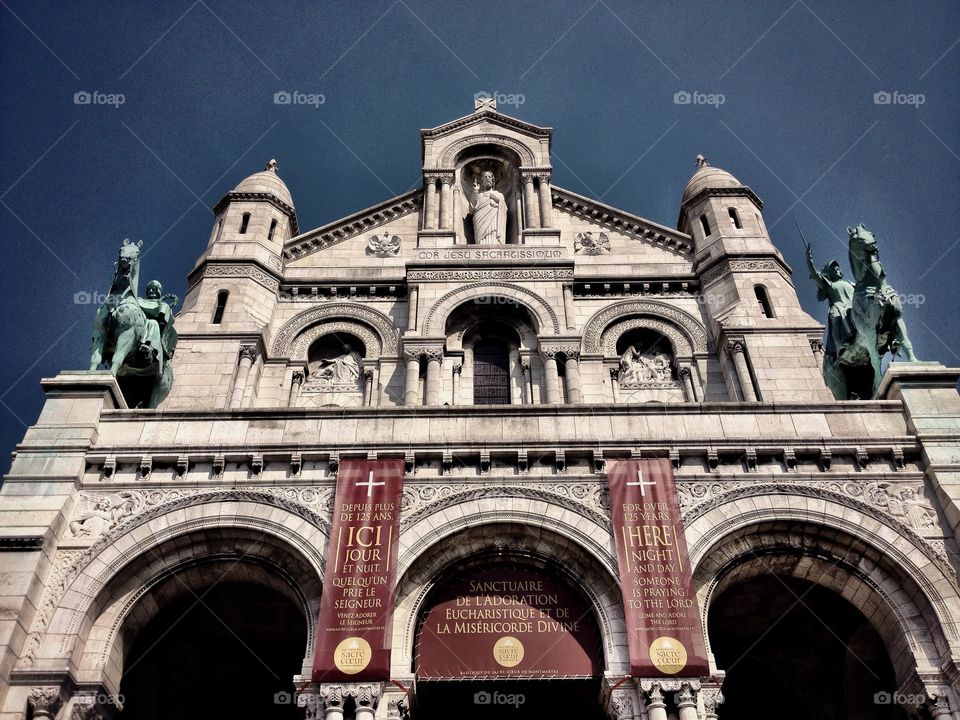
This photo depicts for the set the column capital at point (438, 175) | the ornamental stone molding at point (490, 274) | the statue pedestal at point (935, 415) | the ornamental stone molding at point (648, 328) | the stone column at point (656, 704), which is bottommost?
the stone column at point (656, 704)

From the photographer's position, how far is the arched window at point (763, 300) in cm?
2492

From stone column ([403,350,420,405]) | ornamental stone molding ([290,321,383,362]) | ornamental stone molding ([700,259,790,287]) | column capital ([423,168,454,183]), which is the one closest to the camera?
stone column ([403,350,420,405])

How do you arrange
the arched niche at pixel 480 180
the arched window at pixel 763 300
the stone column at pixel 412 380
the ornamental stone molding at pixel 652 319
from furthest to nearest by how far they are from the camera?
the arched niche at pixel 480 180
the ornamental stone molding at pixel 652 319
the arched window at pixel 763 300
the stone column at pixel 412 380

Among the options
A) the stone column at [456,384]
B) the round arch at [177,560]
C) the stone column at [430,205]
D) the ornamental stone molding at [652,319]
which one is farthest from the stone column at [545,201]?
the round arch at [177,560]

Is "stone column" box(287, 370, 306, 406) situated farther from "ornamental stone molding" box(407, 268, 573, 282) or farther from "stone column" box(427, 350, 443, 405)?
"ornamental stone molding" box(407, 268, 573, 282)

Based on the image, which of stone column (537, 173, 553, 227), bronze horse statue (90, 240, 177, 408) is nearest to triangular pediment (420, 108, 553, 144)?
stone column (537, 173, 553, 227)

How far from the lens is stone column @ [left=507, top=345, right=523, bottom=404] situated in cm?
2383

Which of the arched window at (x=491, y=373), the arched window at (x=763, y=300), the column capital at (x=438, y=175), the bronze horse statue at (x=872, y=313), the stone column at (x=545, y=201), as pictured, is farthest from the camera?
the column capital at (x=438, y=175)

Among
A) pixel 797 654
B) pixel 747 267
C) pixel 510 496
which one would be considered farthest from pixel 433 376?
pixel 797 654

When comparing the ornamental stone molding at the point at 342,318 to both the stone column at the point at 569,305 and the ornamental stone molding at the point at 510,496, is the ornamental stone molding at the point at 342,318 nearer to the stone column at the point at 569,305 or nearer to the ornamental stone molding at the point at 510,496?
the stone column at the point at 569,305

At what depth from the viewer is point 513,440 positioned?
15.2m

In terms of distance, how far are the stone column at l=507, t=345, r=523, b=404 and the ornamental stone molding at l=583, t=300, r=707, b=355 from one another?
6.31ft

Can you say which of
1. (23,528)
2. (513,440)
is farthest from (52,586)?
(513,440)

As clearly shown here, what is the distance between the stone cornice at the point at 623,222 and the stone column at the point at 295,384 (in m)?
10.8
